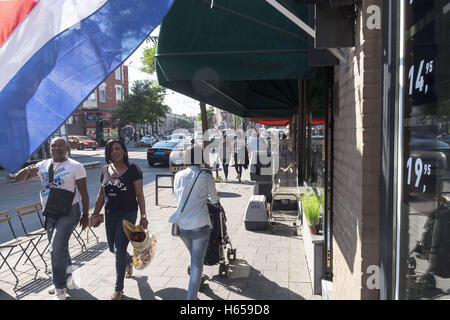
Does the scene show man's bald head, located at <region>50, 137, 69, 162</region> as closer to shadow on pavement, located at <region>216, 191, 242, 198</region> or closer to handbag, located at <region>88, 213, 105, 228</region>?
handbag, located at <region>88, 213, 105, 228</region>

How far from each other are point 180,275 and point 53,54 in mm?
3266

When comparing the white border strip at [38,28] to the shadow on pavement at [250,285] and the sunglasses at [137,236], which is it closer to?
the sunglasses at [137,236]

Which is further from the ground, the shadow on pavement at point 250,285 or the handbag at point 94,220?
the handbag at point 94,220

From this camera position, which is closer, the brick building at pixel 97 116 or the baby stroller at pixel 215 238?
the baby stroller at pixel 215 238

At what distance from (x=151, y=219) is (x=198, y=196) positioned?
463 centimetres

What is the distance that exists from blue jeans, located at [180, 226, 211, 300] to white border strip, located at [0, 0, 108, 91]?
2.19 m

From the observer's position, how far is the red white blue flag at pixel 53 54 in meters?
2.53

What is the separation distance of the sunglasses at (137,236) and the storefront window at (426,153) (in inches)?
114

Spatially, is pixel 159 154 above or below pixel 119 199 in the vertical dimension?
above

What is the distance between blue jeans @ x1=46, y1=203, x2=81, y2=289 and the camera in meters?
4.07

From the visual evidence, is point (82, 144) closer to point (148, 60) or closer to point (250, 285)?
point (148, 60)

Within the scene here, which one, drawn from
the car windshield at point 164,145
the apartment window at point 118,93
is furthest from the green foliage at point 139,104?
the car windshield at point 164,145

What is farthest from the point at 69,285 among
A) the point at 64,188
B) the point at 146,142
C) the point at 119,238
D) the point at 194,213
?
→ the point at 146,142

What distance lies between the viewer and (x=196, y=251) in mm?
3793
